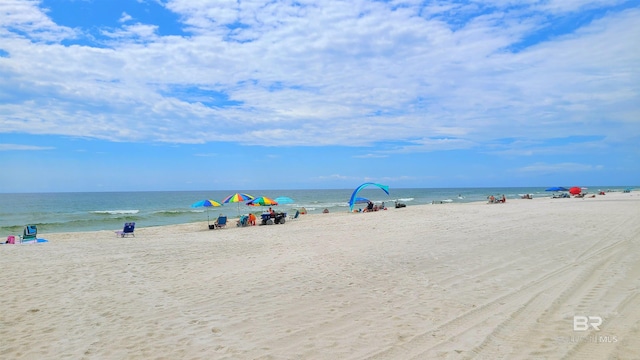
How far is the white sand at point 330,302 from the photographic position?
4.39 meters

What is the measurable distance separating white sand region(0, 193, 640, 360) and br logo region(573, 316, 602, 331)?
0.07 m

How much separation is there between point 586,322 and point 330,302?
3.22 m

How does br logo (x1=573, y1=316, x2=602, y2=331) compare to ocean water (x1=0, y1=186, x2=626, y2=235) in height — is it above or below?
above

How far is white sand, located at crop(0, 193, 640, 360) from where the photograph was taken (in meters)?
4.39

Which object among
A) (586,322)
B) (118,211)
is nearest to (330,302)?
(586,322)

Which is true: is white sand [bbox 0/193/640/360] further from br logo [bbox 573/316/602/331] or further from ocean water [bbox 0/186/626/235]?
ocean water [bbox 0/186/626/235]

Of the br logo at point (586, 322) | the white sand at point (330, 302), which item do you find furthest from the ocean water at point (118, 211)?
the br logo at point (586, 322)

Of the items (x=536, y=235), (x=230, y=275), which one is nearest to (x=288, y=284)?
(x=230, y=275)

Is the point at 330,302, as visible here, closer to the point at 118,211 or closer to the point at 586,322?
the point at 586,322

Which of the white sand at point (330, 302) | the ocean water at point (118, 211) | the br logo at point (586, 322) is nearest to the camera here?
the white sand at point (330, 302)

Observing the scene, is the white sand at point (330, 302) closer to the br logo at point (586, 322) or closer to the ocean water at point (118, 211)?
the br logo at point (586, 322)

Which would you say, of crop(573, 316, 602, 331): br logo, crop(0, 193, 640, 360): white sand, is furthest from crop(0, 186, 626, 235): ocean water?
crop(573, 316, 602, 331): br logo

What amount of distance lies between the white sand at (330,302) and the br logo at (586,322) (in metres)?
0.07

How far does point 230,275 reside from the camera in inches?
314
